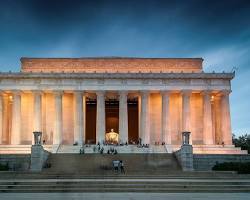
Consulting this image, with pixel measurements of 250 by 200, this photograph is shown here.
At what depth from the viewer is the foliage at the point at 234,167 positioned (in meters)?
49.2

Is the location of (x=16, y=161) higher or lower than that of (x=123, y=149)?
lower

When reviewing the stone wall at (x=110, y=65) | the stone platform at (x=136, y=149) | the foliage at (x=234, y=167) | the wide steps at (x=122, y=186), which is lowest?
the wide steps at (x=122, y=186)

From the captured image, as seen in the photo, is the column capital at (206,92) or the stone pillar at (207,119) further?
the stone pillar at (207,119)

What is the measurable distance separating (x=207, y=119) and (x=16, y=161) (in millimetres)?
33191

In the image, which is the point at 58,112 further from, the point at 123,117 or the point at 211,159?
the point at 211,159

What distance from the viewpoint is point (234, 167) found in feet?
171

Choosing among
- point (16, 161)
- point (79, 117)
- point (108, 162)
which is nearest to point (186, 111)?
point (79, 117)

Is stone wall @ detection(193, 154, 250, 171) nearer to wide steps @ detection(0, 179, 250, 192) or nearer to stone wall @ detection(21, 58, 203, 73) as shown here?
wide steps @ detection(0, 179, 250, 192)

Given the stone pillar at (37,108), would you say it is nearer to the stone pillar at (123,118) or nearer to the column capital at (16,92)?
the column capital at (16,92)

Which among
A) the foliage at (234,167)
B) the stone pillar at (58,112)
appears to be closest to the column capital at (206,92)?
the stone pillar at (58,112)

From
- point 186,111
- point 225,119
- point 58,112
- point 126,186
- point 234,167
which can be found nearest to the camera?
point 126,186

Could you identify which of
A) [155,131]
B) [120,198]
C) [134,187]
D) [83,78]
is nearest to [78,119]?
[83,78]

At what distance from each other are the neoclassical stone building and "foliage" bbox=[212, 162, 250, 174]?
21.5 m

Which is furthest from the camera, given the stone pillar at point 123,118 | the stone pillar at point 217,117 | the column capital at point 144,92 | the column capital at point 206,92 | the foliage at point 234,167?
the stone pillar at point 217,117
